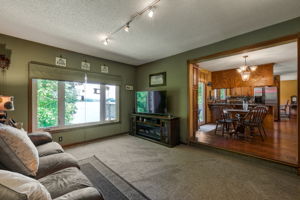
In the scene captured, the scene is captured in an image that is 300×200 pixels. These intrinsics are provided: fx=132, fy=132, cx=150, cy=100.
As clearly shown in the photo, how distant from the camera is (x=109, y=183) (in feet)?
6.39

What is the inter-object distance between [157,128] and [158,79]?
162 cm

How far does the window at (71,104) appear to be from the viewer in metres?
3.20

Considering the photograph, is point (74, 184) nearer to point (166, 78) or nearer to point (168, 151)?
point (168, 151)

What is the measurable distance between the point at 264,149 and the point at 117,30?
4.04 meters

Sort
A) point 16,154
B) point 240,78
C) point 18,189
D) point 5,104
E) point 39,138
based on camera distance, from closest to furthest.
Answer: point 18,189 < point 16,154 < point 39,138 < point 5,104 < point 240,78

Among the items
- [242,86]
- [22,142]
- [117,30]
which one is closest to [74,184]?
[22,142]

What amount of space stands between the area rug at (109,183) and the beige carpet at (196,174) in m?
0.09

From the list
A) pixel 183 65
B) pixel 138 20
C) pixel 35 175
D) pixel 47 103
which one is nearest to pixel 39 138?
pixel 35 175

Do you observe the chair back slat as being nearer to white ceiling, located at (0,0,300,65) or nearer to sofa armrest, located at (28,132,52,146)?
white ceiling, located at (0,0,300,65)

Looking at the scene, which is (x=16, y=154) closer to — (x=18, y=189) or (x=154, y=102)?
(x=18, y=189)

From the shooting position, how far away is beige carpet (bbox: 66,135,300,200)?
1732 mm

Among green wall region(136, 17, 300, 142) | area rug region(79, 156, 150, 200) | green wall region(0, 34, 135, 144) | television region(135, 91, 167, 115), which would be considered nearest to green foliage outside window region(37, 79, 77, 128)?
green wall region(0, 34, 135, 144)

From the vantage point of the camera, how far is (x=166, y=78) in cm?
421

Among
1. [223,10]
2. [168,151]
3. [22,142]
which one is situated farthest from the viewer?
[168,151]
